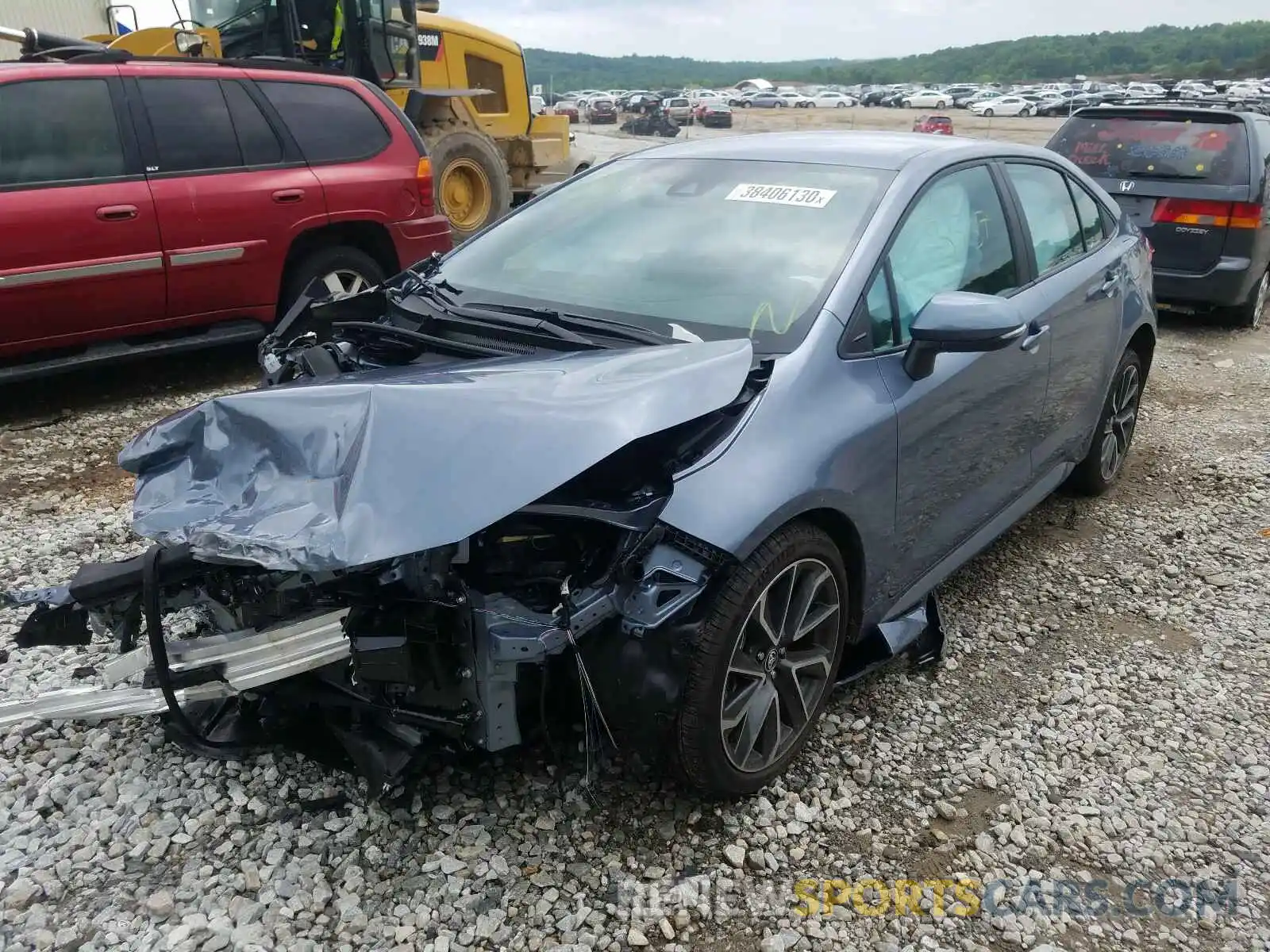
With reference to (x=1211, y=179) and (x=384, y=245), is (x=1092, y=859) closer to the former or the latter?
(x=384, y=245)

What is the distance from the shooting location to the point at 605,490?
2336 millimetres

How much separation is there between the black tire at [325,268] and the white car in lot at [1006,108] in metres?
52.3

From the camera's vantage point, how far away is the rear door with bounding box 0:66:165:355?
4887 millimetres

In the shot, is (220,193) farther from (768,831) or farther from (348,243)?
(768,831)

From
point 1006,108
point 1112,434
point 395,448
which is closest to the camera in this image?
point 395,448

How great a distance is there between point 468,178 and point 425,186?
3717 mm

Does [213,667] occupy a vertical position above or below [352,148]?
below

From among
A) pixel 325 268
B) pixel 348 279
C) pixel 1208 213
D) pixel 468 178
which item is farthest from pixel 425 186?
pixel 1208 213

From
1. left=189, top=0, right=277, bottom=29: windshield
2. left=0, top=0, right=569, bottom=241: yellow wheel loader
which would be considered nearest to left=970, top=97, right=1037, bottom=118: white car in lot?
left=0, top=0, right=569, bottom=241: yellow wheel loader

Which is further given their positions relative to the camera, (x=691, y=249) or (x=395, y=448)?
(x=691, y=249)

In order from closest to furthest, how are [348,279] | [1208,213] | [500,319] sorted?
[500,319] < [348,279] < [1208,213]

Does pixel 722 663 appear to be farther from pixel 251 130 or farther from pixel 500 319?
pixel 251 130

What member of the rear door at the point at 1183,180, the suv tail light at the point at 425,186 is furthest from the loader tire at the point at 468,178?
the rear door at the point at 1183,180

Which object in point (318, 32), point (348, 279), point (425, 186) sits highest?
point (318, 32)
